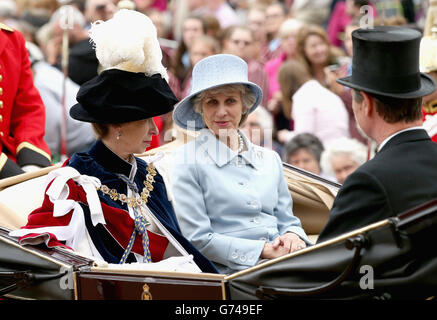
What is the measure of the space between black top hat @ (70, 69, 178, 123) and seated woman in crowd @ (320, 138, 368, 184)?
262 centimetres

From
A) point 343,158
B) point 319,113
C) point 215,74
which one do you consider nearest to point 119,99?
point 215,74

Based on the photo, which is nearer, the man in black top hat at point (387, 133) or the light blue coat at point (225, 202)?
the man in black top hat at point (387, 133)

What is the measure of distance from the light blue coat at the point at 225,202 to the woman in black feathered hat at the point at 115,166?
→ 0.94 feet

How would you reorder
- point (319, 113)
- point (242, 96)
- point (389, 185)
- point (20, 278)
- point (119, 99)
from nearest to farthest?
point (389, 185)
point (20, 278)
point (119, 99)
point (242, 96)
point (319, 113)

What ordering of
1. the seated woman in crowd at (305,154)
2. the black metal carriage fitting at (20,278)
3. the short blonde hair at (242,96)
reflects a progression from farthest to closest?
1. the seated woman in crowd at (305,154)
2. the short blonde hair at (242,96)
3. the black metal carriage fitting at (20,278)

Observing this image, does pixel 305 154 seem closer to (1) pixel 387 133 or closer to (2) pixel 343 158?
(2) pixel 343 158

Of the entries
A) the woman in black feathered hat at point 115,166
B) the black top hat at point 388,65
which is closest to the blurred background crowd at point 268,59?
the woman in black feathered hat at point 115,166

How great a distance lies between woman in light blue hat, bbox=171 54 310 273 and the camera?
14.0ft

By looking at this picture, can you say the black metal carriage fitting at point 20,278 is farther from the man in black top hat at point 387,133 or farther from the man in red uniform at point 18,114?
the man in red uniform at point 18,114

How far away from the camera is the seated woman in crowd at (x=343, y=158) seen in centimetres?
627

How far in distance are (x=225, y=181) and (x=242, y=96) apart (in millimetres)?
438

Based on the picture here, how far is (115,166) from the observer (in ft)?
12.8
